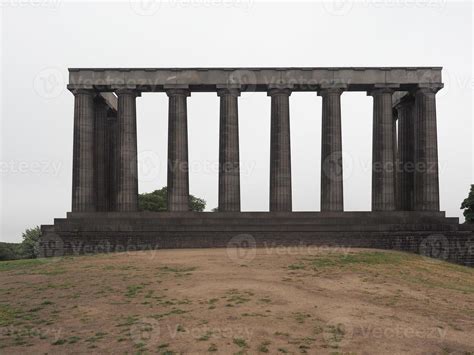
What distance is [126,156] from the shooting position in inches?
2238

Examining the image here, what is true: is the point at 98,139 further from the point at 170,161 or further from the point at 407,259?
the point at 407,259

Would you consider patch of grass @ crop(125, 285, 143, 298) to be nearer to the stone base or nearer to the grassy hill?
the grassy hill

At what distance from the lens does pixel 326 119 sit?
57406 millimetres

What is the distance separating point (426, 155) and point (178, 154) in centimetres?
2984

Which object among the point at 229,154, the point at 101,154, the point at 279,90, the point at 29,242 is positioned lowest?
the point at 29,242

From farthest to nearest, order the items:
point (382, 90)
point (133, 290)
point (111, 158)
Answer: point (111, 158), point (382, 90), point (133, 290)

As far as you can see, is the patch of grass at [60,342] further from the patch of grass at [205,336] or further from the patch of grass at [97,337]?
the patch of grass at [205,336]

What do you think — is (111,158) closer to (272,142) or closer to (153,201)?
(272,142)

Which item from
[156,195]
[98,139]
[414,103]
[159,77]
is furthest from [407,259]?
[156,195]

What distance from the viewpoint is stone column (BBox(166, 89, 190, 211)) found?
184 feet

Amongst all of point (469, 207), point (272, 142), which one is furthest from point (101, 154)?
point (469, 207)

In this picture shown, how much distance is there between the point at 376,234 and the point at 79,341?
38.1 meters

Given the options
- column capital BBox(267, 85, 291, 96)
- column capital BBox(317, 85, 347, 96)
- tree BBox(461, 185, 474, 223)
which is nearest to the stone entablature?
column capital BBox(317, 85, 347, 96)

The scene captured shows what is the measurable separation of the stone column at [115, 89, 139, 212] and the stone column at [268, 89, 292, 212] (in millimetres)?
16465
